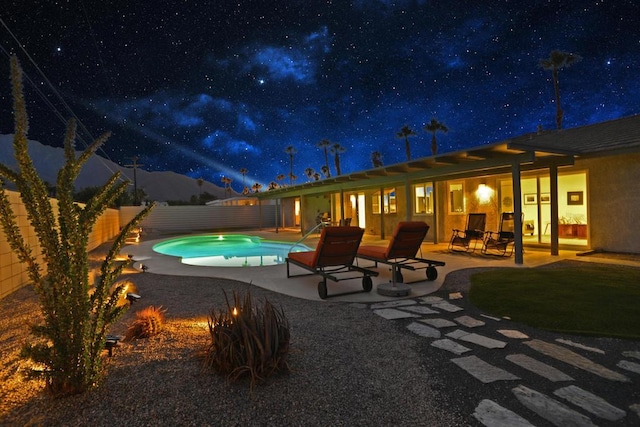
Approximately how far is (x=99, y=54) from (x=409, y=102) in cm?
2410

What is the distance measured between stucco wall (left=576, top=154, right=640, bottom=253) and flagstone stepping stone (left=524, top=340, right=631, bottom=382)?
25.2 feet

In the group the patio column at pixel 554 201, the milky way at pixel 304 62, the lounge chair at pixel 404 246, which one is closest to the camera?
the lounge chair at pixel 404 246

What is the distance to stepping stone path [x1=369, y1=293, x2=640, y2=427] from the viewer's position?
209 centimetres

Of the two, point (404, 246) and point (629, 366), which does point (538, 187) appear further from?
point (629, 366)

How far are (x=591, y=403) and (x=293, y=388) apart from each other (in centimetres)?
196

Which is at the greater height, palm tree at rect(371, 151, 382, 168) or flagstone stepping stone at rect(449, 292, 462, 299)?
palm tree at rect(371, 151, 382, 168)

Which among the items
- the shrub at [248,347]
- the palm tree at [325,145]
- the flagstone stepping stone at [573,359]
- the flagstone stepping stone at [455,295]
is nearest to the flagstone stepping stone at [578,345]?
the flagstone stepping stone at [573,359]

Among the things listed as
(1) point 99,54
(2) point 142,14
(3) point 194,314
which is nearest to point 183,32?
(2) point 142,14

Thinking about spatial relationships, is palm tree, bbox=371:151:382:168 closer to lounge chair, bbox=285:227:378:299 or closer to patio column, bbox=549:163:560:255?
patio column, bbox=549:163:560:255

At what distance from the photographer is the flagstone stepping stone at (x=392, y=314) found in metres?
4.14

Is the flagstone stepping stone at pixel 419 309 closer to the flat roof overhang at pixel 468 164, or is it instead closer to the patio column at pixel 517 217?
the patio column at pixel 517 217

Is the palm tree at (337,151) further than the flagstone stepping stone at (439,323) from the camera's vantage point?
Yes

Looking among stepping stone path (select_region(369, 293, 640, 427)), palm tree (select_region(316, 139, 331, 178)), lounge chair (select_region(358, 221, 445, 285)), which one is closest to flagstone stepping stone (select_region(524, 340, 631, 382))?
stepping stone path (select_region(369, 293, 640, 427))

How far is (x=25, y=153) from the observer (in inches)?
80.7
